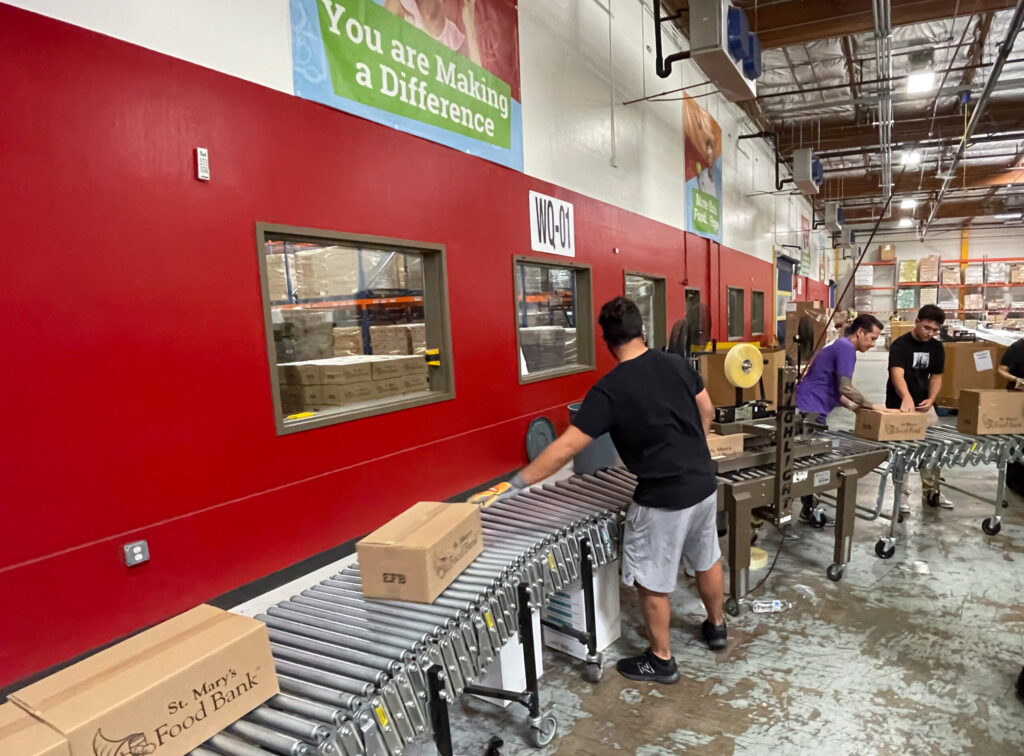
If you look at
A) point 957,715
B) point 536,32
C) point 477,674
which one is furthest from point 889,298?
point 477,674

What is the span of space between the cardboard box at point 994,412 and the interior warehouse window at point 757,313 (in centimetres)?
783

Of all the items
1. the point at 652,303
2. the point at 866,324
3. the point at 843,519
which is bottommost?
the point at 843,519

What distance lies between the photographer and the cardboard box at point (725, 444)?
3.10 meters

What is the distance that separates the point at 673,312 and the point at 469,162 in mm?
4281

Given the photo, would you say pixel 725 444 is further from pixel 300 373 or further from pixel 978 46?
pixel 978 46

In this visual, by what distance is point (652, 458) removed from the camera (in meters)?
2.36

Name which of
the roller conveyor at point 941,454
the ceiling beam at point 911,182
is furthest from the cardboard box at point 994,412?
the ceiling beam at point 911,182

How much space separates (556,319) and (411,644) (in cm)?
414

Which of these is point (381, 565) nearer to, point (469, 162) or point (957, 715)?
point (957, 715)

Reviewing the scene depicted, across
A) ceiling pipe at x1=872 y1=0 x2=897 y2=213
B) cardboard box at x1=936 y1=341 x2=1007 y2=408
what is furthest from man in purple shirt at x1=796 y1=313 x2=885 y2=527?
cardboard box at x1=936 y1=341 x2=1007 y2=408

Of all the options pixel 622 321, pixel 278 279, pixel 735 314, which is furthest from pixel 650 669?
pixel 735 314

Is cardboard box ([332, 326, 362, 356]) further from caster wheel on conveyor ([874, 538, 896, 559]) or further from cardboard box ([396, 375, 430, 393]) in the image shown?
caster wheel on conveyor ([874, 538, 896, 559])

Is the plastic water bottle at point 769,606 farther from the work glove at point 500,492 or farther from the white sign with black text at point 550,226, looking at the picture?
the white sign with black text at point 550,226

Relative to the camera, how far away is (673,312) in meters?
7.34
